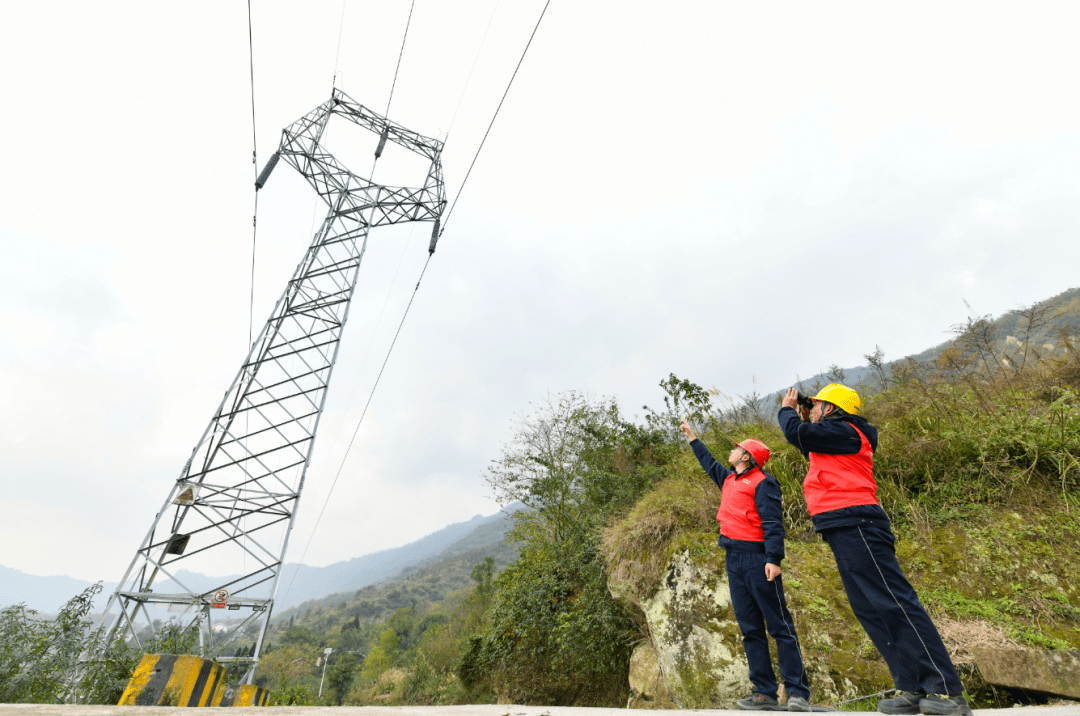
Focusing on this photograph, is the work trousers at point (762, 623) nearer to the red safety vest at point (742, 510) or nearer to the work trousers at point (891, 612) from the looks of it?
the red safety vest at point (742, 510)

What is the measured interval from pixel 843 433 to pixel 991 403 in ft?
12.9

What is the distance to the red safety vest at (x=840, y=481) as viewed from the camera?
98.1 inches

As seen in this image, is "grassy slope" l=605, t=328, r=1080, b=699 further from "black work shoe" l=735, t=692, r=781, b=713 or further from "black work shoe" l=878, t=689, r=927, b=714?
"black work shoe" l=878, t=689, r=927, b=714

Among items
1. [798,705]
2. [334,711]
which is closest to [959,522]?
[798,705]

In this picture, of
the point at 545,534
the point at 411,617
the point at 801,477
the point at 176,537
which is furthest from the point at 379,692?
the point at 801,477

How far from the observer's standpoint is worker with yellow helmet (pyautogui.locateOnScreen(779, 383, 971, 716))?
6.74 feet

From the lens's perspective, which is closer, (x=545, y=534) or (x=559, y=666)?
(x=559, y=666)

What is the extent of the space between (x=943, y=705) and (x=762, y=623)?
1.30 meters

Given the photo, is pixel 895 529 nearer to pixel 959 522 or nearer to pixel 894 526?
pixel 894 526

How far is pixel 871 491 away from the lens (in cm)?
249

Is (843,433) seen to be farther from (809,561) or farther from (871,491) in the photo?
(809,561)

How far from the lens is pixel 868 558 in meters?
2.35

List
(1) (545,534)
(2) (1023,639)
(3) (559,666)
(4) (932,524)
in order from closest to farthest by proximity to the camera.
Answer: (2) (1023,639) → (4) (932,524) → (3) (559,666) → (1) (545,534)

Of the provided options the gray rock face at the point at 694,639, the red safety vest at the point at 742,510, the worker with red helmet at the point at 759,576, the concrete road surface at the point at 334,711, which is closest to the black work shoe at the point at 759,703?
the worker with red helmet at the point at 759,576
